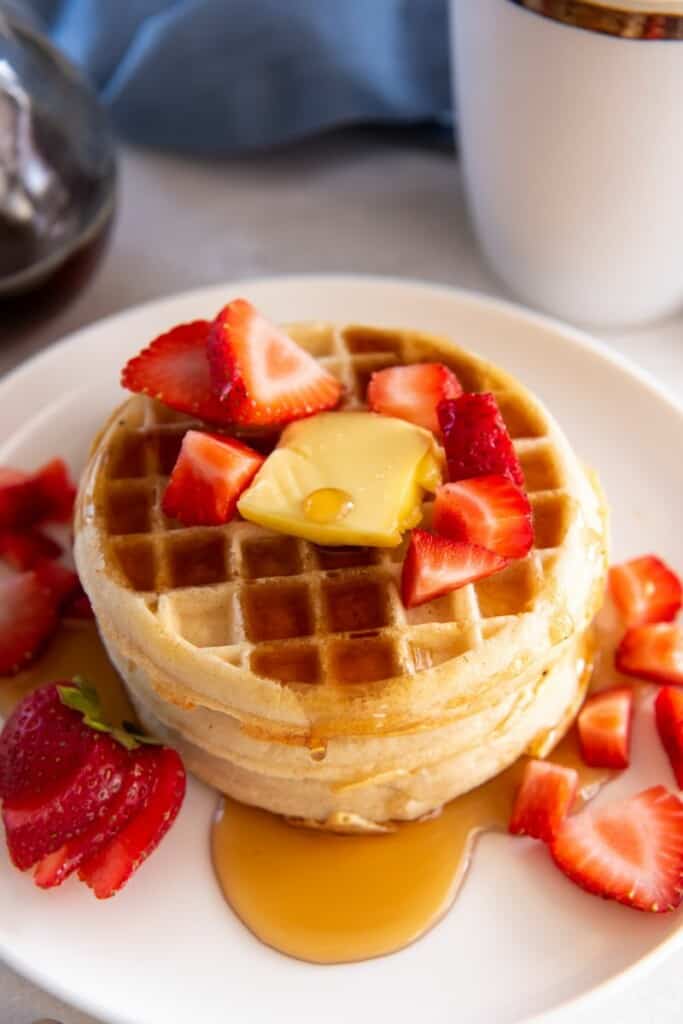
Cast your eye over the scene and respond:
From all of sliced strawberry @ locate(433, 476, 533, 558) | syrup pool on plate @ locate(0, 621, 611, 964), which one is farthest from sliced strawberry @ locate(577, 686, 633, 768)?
sliced strawberry @ locate(433, 476, 533, 558)

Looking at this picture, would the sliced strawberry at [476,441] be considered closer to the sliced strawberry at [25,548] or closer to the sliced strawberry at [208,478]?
the sliced strawberry at [208,478]

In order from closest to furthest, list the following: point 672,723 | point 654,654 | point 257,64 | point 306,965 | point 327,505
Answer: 1. point 306,965
2. point 327,505
3. point 672,723
4. point 654,654
5. point 257,64

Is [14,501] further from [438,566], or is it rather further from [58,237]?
[438,566]

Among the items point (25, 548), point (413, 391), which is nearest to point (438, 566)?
point (413, 391)

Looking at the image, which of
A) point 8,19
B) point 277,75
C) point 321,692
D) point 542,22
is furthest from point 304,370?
point 277,75

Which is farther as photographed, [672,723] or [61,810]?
[672,723]
